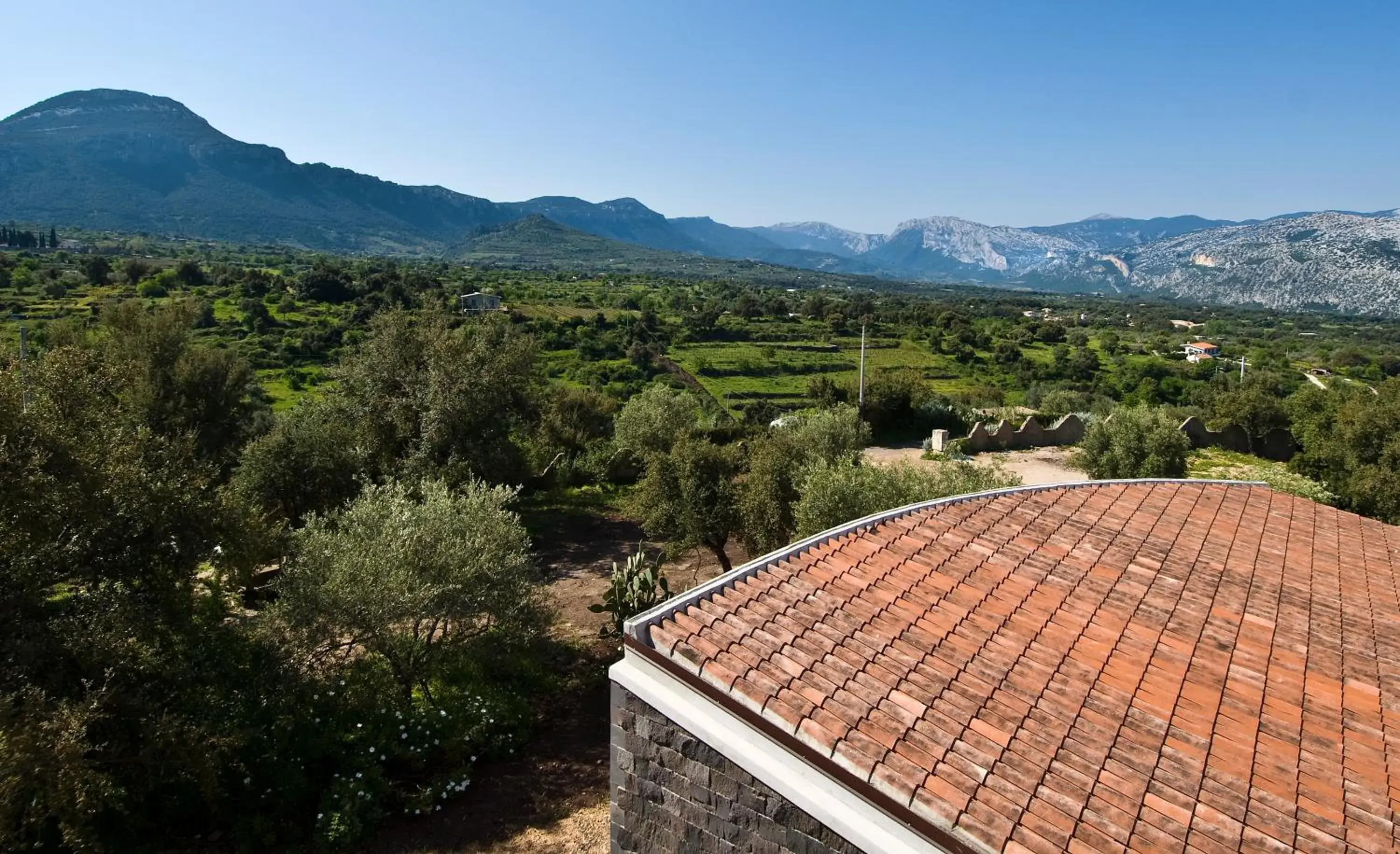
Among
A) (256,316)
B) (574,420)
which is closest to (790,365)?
(574,420)

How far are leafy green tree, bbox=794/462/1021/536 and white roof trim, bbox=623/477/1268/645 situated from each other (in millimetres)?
3147

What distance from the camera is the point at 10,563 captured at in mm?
7949

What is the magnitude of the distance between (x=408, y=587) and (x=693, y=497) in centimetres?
713

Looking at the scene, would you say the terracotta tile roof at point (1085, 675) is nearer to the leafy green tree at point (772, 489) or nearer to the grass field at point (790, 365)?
the leafy green tree at point (772, 489)

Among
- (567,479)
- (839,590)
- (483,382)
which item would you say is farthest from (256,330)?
(839,590)

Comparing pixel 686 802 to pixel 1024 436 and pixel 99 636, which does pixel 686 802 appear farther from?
pixel 1024 436

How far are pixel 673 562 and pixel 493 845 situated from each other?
31.8 feet

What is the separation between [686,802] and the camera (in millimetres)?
5625

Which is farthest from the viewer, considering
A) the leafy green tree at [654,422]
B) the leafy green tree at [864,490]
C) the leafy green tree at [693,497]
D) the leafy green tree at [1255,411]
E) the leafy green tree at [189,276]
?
the leafy green tree at [189,276]

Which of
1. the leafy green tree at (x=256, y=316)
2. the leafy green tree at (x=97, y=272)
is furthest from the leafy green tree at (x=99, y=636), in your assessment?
the leafy green tree at (x=97, y=272)

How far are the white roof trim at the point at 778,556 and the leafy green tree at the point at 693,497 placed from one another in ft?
23.7

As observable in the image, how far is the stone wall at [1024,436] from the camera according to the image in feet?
97.3

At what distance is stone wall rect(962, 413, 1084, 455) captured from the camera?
29.7 m

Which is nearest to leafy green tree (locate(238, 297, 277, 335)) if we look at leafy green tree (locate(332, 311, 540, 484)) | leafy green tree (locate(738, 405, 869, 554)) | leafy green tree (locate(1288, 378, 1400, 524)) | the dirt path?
leafy green tree (locate(332, 311, 540, 484))
